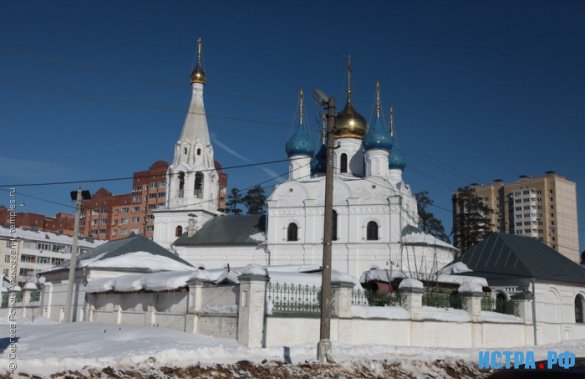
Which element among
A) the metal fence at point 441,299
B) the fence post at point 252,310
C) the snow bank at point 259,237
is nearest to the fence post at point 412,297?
the metal fence at point 441,299

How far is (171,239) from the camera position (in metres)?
45.2

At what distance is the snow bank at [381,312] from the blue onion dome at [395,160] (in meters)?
26.7

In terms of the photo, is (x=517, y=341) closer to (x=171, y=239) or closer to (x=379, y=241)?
(x=379, y=241)

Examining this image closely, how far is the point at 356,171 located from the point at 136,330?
26873 millimetres

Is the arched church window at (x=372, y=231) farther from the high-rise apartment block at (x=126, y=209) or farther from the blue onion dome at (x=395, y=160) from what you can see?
the high-rise apartment block at (x=126, y=209)

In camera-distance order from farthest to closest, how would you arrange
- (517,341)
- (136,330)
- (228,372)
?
(517,341) → (136,330) → (228,372)

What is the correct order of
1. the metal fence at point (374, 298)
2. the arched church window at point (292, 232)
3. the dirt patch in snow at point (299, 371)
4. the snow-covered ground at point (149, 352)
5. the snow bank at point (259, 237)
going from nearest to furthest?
the dirt patch in snow at point (299, 371)
the snow-covered ground at point (149, 352)
the metal fence at point (374, 298)
the arched church window at point (292, 232)
the snow bank at point (259, 237)

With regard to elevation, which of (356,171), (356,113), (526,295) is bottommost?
(526,295)

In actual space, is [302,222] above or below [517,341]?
above

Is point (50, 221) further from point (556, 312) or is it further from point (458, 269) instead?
point (556, 312)

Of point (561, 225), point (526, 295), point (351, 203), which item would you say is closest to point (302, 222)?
point (351, 203)

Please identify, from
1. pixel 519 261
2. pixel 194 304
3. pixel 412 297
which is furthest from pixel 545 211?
pixel 194 304

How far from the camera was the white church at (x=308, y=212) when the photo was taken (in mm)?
37125

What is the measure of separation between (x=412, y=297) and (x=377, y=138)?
2253 centimetres
